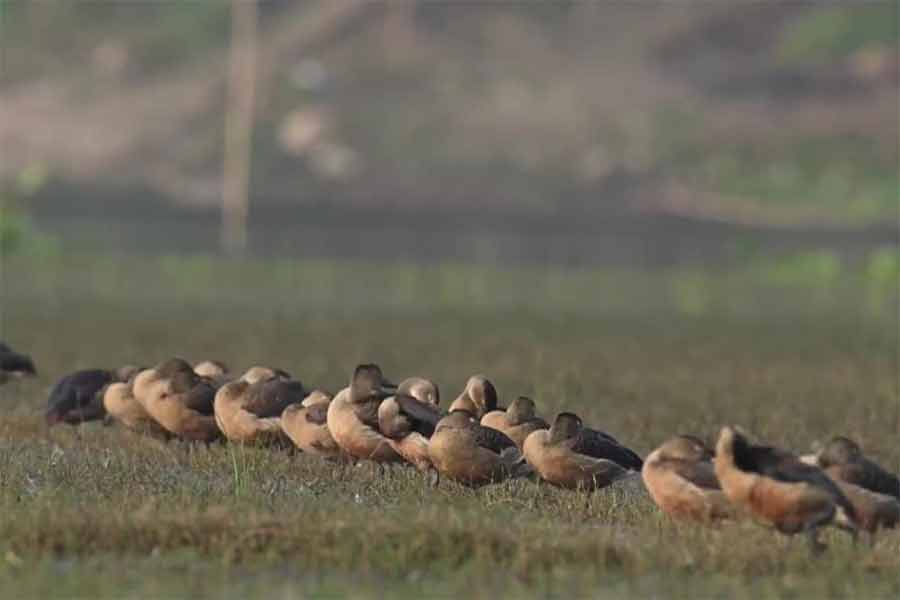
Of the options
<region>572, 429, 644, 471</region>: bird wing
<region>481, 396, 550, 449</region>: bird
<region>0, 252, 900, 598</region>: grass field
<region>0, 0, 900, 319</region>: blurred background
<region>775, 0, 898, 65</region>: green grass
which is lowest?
<region>0, 252, 900, 598</region>: grass field

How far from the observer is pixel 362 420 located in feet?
54.4

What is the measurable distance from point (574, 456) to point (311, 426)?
2.35 meters

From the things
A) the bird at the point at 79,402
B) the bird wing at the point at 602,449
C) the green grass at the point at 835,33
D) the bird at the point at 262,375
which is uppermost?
the green grass at the point at 835,33

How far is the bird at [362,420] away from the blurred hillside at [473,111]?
3032 inches

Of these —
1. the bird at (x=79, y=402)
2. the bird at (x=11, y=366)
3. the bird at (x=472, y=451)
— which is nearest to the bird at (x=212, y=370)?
the bird at (x=79, y=402)

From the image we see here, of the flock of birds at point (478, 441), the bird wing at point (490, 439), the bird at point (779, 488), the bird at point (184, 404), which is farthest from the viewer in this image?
the bird at point (184, 404)

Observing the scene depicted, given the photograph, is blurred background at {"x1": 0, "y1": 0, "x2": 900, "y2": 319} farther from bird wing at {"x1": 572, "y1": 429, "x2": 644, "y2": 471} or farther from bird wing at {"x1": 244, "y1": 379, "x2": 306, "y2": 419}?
bird wing at {"x1": 572, "y1": 429, "x2": 644, "y2": 471}

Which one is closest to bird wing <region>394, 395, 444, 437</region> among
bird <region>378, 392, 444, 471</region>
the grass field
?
bird <region>378, 392, 444, 471</region>

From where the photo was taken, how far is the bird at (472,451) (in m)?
15.6

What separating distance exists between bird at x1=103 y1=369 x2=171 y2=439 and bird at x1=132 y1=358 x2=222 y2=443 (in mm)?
483

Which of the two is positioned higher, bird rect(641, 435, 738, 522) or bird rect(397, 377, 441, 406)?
bird rect(397, 377, 441, 406)

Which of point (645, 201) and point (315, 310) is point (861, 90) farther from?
point (315, 310)

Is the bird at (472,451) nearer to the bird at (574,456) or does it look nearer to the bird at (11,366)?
the bird at (574,456)

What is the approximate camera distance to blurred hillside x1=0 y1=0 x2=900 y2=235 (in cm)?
10450
